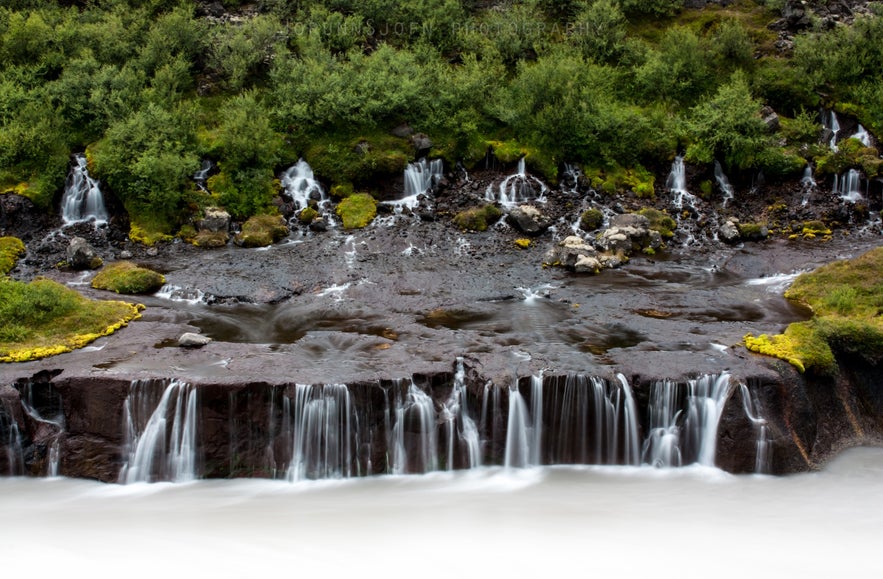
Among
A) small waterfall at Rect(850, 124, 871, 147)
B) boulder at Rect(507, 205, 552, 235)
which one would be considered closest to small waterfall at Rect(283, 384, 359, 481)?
boulder at Rect(507, 205, 552, 235)

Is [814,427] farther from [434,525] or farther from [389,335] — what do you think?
[389,335]

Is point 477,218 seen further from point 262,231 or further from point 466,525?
point 466,525

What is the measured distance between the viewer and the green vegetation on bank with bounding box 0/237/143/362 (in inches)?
553

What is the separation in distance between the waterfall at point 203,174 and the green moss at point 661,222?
1568 cm

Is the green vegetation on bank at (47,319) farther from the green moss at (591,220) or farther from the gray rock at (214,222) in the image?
the green moss at (591,220)

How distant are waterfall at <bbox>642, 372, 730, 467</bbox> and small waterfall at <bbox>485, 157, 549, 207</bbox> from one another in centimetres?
1287

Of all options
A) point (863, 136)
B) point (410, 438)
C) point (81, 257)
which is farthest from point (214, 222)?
point (863, 136)

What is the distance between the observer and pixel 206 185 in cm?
2414

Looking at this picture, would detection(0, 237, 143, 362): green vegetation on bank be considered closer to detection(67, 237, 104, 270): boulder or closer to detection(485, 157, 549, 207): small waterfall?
detection(67, 237, 104, 270): boulder

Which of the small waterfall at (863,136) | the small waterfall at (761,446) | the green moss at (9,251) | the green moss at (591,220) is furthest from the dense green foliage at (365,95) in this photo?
the small waterfall at (761,446)

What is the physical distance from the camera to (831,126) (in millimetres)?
27469

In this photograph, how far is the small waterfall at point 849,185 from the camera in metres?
24.3

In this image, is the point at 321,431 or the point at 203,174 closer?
the point at 321,431

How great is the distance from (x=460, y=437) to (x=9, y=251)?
16287 millimetres
